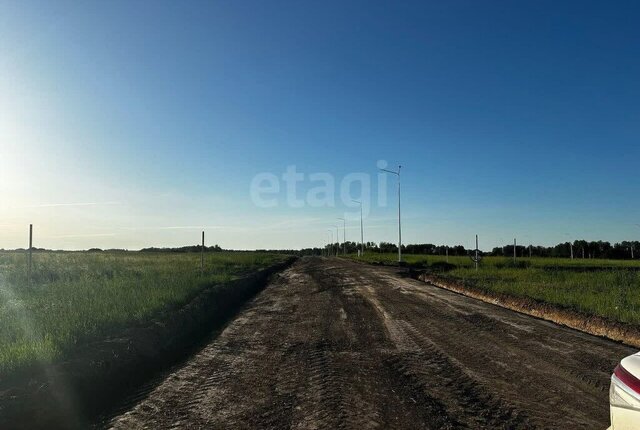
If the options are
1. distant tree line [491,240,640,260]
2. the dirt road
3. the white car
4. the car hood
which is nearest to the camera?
the white car

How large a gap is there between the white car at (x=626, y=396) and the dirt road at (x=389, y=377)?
202 centimetres

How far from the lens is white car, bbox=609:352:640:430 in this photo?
113 inches

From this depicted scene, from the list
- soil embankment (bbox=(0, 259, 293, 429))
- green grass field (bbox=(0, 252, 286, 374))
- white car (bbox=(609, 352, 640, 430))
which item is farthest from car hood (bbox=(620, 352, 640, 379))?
green grass field (bbox=(0, 252, 286, 374))

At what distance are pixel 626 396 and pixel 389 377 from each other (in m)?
4.04

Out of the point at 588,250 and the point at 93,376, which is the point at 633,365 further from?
the point at 588,250

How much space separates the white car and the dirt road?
202 centimetres

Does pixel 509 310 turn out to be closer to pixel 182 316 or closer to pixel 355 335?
pixel 355 335

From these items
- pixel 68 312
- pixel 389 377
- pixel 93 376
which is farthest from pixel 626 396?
pixel 68 312

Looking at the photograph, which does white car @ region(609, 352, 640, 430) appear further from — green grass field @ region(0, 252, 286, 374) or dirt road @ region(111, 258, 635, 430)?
green grass field @ region(0, 252, 286, 374)

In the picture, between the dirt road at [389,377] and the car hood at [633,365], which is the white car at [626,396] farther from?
the dirt road at [389,377]

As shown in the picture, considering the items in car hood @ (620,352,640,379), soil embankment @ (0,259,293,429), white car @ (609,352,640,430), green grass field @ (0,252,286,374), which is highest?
car hood @ (620,352,640,379)

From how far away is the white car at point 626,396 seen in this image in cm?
286

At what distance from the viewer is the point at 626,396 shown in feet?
9.71

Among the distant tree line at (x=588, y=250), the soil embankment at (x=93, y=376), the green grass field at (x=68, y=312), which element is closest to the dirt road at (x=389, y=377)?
the soil embankment at (x=93, y=376)
